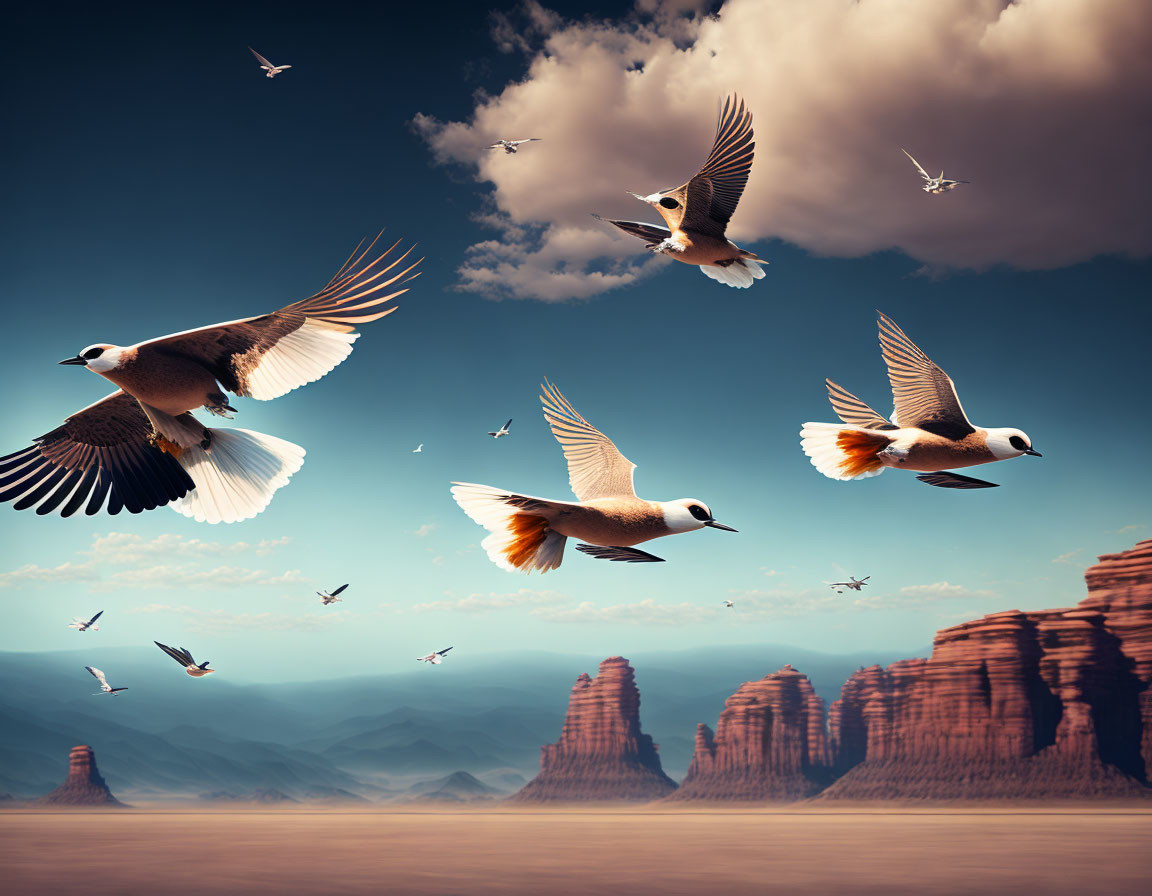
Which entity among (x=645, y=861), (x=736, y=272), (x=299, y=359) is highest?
(x=736, y=272)

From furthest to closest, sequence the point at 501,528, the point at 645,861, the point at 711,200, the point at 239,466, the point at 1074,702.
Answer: the point at 1074,702 → the point at 645,861 → the point at 711,200 → the point at 239,466 → the point at 501,528

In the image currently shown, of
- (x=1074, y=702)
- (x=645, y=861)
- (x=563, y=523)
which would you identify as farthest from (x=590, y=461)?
(x=1074, y=702)

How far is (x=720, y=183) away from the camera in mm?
14586

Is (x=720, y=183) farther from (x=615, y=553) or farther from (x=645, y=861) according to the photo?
(x=645, y=861)

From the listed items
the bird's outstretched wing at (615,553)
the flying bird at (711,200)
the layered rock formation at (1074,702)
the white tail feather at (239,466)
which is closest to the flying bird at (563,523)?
the bird's outstretched wing at (615,553)

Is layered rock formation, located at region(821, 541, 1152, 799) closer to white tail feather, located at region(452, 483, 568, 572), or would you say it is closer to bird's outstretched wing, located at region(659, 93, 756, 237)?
bird's outstretched wing, located at region(659, 93, 756, 237)

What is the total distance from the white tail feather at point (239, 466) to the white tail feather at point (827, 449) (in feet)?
21.4

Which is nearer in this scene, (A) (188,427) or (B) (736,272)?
(A) (188,427)

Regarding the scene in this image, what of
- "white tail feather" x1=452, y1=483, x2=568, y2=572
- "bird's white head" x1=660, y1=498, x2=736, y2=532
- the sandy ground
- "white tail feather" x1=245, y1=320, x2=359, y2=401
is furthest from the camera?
the sandy ground

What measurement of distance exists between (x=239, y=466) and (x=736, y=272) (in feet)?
28.6

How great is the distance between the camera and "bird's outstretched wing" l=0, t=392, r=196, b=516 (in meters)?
11.3

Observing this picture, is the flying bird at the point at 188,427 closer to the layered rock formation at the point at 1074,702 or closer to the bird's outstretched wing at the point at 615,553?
the bird's outstretched wing at the point at 615,553

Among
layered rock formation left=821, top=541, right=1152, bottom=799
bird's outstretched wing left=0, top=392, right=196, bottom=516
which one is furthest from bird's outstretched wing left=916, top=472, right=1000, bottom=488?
layered rock formation left=821, top=541, right=1152, bottom=799

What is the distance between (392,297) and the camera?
30.7 feet
